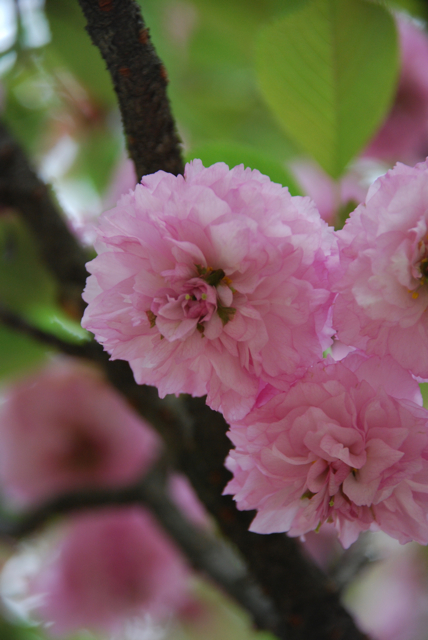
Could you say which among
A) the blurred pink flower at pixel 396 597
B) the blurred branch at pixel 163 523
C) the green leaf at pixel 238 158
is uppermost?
the green leaf at pixel 238 158

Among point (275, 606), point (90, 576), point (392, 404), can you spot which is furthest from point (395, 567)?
point (392, 404)

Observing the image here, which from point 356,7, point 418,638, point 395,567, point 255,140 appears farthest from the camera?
point 395,567

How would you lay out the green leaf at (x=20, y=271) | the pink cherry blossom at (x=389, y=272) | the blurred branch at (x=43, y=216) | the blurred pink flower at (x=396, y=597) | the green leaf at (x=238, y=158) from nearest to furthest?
the pink cherry blossom at (x=389, y=272) < the green leaf at (x=238, y=158) < the blurred branch at (x=43, y=216) < the green leaf at (x=20, y=271) < the blurred pink flower at (x=396, y=597)

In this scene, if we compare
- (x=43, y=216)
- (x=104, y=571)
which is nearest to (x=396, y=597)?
(x=104, y=571)

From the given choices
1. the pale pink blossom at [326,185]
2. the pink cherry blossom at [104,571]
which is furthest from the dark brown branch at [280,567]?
the pink cherry blossom at [104,571]

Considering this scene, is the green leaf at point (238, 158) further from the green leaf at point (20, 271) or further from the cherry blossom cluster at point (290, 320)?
the green leaf at point (20, 271)

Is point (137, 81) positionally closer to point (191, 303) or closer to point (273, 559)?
point (191, 303)

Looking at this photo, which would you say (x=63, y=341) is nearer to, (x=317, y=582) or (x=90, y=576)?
(x=317, y=582)
